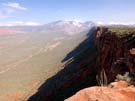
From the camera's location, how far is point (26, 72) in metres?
116

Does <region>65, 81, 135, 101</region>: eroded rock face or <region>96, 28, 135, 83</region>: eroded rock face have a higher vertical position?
<region>65, 81, 135, 101</region>: eroded rock face

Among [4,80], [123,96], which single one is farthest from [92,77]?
[4,80]

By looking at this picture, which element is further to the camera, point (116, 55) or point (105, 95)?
point (116, 55)

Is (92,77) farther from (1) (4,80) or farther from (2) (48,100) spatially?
(1) (4,80)

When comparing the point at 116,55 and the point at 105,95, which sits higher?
the point at 105,95

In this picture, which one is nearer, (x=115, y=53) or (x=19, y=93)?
(x=115, y=53)

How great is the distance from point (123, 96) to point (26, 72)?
104208 millimetres

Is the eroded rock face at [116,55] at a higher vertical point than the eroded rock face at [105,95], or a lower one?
lower

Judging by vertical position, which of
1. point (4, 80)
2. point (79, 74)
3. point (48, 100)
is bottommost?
point (4, 80)

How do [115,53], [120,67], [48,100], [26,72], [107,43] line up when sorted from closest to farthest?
[120,67], [115,53], [107,43], [48,100], [26,72]

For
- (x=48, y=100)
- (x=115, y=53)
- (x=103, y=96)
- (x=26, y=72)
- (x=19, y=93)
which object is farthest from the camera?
(x=26, y=72)

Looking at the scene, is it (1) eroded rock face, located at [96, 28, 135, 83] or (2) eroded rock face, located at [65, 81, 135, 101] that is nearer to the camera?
(2) eroded rock face, located at [65, 81, 135, 101]

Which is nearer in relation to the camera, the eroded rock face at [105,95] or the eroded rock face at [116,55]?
the eroded rock face at [105,95]

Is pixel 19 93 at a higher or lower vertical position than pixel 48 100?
lower
